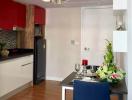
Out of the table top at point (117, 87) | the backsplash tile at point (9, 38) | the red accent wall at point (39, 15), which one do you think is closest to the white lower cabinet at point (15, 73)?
the backsplash tile at point (9, 38)

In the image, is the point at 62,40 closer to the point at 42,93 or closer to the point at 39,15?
the point at 39,15

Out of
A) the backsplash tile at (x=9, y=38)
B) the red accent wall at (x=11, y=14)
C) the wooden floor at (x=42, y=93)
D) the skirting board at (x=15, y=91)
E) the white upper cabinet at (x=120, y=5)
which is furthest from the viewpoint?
the backsplash tile at (x=9, y=38)

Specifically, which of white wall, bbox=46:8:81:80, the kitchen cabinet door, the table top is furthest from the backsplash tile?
the table top

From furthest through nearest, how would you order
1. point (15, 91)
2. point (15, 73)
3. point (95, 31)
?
point (95, 31)
point (15, 91)
point (15, 73)

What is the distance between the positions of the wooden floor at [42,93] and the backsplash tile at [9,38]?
129cm

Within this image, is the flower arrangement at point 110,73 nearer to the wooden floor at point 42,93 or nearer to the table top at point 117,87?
the table top at point 117,87

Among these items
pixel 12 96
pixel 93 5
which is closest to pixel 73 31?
pixel 93 5

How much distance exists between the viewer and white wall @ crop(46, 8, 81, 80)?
5.82 m

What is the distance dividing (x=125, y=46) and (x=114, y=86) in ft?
1.69

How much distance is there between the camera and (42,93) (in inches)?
187

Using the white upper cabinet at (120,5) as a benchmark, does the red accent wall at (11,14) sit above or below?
above

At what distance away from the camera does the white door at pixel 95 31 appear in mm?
5484

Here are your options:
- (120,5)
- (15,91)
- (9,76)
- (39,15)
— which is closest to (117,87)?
(120,5)

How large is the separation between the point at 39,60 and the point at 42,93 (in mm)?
1148
